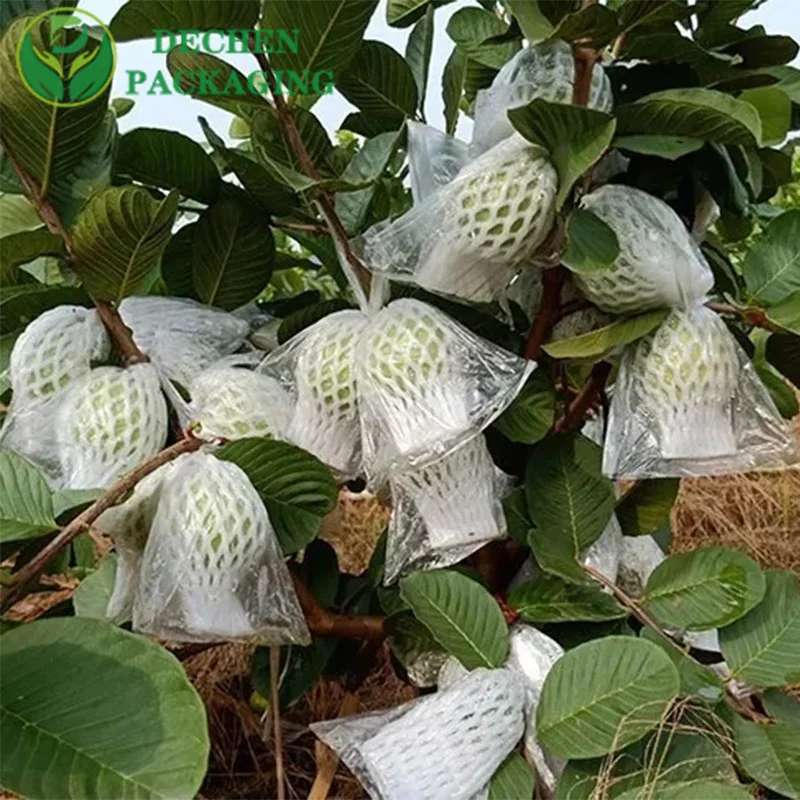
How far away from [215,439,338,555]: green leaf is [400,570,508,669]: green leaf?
0.08 meters

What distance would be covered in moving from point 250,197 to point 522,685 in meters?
0.41

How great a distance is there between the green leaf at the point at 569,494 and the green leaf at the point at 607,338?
0.34 ft

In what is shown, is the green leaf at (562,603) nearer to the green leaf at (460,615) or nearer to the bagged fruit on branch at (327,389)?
the green leaf at (460,615)

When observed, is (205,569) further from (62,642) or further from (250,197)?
(250,197)

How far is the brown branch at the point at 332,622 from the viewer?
0.83 m

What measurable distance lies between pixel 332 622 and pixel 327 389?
0.73ft

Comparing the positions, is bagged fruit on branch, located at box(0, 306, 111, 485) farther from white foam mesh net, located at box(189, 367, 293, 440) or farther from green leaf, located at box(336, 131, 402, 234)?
green leaf, located at box(336, 131, 402, 234)

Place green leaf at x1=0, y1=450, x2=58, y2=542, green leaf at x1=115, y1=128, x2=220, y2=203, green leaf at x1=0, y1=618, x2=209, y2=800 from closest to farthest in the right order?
1. green leaf at x1=0, y1=618, x2=209, y2=800
2. green leaf at x1=0, y1=450, x2=58, y2=542
3. green leaf at x1=115, y1=128, x2=220, y2=203

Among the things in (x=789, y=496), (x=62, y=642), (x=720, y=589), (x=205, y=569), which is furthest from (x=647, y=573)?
(x=789, y=496)

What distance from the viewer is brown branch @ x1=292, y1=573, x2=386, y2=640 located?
0.83 m

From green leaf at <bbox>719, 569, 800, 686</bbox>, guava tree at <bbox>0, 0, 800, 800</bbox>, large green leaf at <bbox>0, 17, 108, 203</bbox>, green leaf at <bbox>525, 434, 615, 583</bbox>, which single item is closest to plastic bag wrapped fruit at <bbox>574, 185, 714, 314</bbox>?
guava tree at <bbox>0, 0, 800, 800</bbox>

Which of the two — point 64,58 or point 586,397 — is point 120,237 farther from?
point 586,397

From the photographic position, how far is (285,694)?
3.05 ft

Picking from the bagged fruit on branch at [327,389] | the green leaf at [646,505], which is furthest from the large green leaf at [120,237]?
the green leaf at [646,505]
